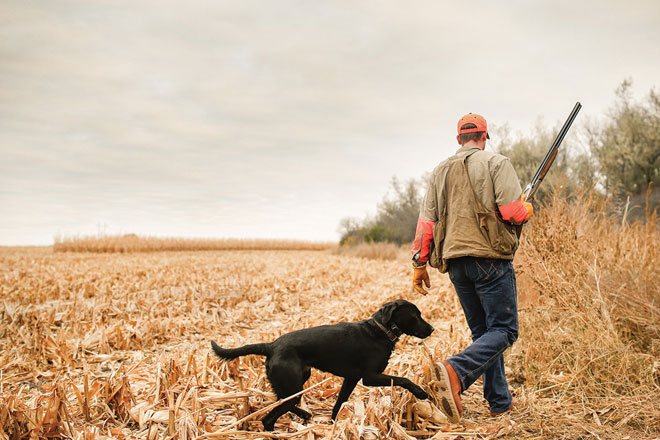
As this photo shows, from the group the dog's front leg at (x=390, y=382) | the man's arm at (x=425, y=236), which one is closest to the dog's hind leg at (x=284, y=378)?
the dog's front leg at (x=390, y=382)

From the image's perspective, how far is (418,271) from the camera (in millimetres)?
3893

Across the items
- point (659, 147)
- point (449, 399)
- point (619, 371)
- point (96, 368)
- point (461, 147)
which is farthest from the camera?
point (659, 147)

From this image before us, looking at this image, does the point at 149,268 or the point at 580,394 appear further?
the point at 149,268

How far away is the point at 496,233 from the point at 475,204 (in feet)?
0.95

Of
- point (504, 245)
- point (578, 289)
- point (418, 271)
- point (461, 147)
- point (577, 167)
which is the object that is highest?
point (577, 167)

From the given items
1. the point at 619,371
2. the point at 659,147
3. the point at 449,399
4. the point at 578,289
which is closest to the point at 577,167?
the point at 659,147

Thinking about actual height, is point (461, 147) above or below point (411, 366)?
above

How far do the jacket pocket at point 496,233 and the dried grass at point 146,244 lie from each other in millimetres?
25400

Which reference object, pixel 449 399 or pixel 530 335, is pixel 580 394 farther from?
pixel 449 399

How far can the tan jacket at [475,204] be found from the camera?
137 inches

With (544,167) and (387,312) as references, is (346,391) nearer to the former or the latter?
(387,312)

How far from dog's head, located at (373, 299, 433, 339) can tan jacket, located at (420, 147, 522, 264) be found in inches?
22.1

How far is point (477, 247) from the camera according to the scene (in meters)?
3.48

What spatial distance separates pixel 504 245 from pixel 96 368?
15.5ft
